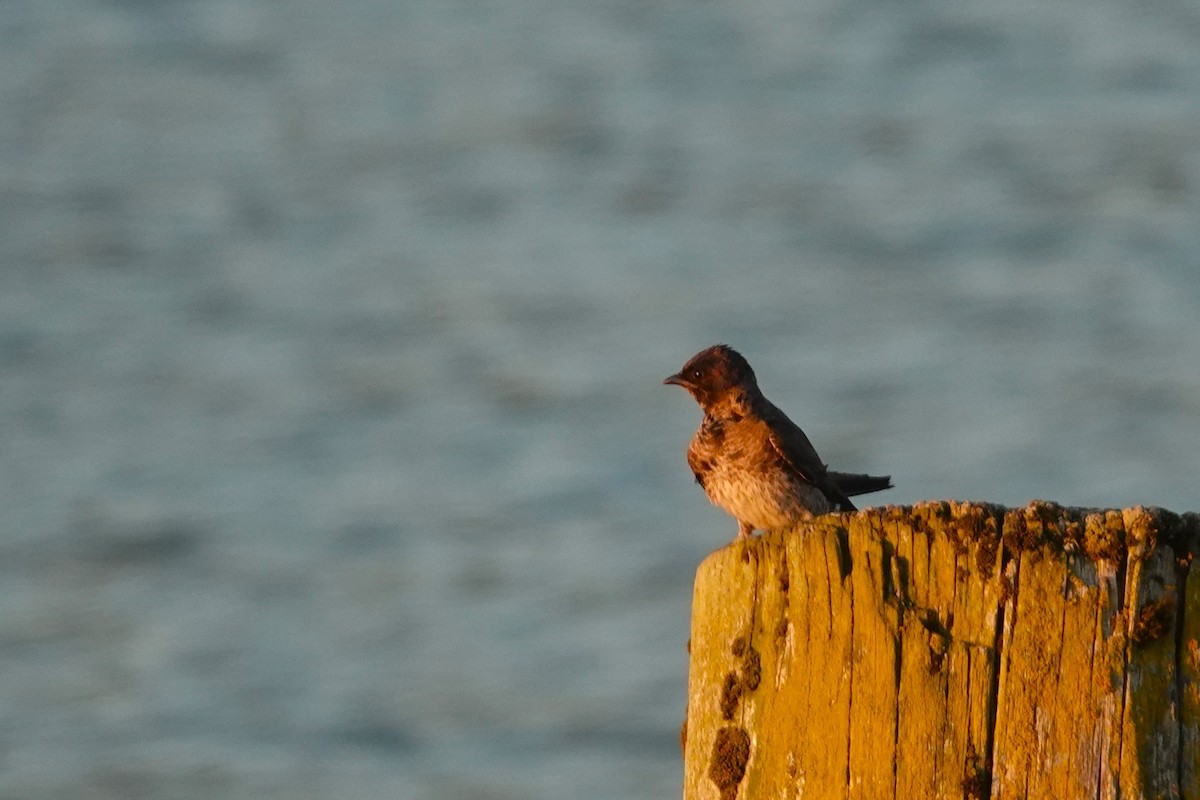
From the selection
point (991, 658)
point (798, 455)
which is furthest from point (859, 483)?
point (991, 658)

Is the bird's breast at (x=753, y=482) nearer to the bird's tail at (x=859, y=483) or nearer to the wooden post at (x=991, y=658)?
the bird's tail at (x=859, y=483)

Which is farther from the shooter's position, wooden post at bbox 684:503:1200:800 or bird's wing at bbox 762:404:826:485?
bird's wing at bbox 762:404:826:485

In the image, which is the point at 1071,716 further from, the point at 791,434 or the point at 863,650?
the point at 791,434

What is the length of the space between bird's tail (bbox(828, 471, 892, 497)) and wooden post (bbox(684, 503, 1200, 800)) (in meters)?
3.38

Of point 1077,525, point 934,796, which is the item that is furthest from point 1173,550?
point 934,796

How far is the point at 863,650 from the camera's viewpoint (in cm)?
332

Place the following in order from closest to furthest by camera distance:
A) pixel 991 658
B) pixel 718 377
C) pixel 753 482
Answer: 1. pixel 991 658
2. pixel 753 482
3. pixel 718 377

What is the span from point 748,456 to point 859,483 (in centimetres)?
68

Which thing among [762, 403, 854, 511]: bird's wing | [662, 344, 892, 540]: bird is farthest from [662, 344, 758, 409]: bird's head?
[762, 403, 854, 511]: bird's wing

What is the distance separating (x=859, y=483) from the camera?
6.91m

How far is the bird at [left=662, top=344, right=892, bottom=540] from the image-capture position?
21.2 feet

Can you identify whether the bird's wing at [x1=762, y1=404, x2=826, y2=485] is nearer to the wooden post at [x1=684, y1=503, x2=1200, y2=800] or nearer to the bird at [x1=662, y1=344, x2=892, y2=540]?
the bird at [x1=662, y1=344, x2=892, y2=540]

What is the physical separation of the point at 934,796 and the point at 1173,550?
66 centimetres

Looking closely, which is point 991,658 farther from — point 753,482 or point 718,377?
point 718,377
